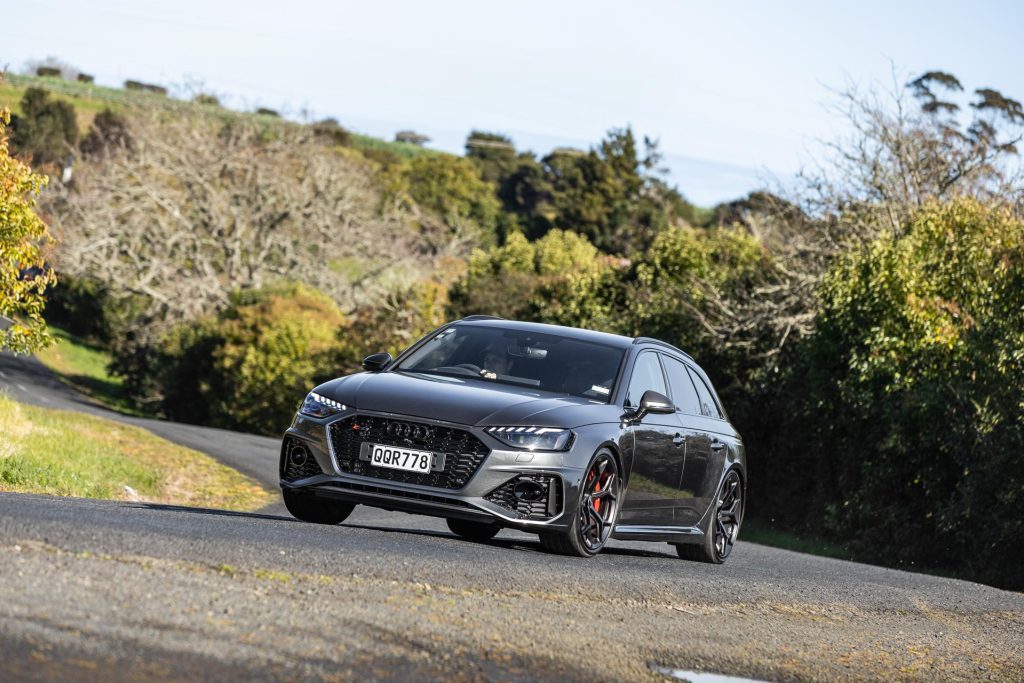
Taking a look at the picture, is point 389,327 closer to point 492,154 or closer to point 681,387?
point 681,387

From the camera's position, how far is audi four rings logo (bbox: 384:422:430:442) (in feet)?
34.1

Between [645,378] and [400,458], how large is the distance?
2.55m

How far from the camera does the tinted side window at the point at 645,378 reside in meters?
11.7

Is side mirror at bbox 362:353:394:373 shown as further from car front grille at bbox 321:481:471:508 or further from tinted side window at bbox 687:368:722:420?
tinted side window at bbox 687:368:722:420

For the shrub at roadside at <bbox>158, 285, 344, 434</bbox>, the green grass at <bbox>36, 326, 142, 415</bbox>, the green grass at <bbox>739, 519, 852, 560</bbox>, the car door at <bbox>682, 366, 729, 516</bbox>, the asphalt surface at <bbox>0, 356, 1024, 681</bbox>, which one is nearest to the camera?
the asphalt surface at <bbox>0, 356, 1024, 681</bbox>

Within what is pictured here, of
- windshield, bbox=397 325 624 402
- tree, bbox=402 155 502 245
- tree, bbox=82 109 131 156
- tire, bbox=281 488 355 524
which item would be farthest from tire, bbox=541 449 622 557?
tree, bbox=402 155 502 245

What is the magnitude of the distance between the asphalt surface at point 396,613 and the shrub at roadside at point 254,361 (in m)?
38.6

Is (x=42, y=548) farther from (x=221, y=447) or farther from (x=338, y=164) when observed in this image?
(x=338, y=164)

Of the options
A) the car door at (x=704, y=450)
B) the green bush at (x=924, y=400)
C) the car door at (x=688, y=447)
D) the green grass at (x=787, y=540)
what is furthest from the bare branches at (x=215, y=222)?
the car door at (x=688, y=447)

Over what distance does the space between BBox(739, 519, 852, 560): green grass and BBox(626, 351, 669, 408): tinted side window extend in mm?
15624

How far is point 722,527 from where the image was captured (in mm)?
13500

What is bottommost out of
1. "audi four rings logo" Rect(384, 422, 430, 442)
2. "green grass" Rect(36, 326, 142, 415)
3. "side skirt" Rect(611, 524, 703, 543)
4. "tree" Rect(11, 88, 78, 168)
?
"green grass" Rect(36, 326, 142, 415)

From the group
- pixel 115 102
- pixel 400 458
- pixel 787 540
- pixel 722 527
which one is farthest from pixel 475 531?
pixel 115 102

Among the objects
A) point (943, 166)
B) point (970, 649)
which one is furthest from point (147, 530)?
point (943, 166)
